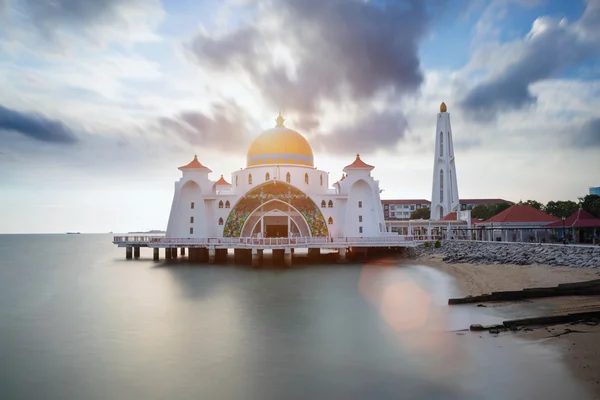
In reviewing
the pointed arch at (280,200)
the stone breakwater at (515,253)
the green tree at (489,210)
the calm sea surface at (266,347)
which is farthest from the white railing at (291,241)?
the green tree at (489,210)

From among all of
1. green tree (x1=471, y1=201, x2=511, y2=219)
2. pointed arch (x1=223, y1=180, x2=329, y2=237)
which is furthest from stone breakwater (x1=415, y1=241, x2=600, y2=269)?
green tree (x1=471, y1=201, x2=511, y2=219)

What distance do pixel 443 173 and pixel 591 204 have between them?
14853mm

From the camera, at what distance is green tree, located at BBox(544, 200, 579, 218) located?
49700mm

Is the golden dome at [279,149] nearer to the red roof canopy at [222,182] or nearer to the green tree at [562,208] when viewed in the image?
the red roof canopy at [222,182]

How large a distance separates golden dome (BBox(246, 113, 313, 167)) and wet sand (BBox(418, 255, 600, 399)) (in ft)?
53.2

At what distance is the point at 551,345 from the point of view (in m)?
10.3

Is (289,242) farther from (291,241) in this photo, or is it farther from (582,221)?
(582,221)

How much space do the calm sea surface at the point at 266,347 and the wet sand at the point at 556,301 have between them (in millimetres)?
398

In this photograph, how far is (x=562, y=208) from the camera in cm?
5075

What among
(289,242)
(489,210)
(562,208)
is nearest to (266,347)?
(289,242)

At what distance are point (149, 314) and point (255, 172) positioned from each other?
2180cm

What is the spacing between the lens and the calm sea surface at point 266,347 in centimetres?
921

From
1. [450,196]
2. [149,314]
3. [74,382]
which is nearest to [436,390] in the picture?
[74,382]

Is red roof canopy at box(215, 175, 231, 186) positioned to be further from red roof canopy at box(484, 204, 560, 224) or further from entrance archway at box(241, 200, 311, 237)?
red roof canopy at box(484, 204, 560, 224)
